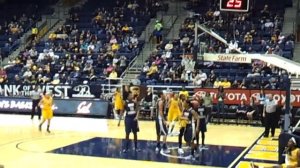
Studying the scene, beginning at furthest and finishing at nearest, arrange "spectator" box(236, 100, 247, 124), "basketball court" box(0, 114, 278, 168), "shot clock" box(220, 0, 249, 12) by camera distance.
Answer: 1. "spectator" box(236, 100, 247, 124)
2. "shot clock" box(220, 0, 249, 12)
3. "basketball court" box(0, 114, 278, 168)

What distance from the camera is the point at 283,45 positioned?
26469 millimetres

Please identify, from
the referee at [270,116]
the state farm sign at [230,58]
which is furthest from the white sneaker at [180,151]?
the state farm sign at [230,58]

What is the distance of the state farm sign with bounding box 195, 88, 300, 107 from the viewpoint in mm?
22250

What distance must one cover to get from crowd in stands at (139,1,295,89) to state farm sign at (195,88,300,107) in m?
0.54

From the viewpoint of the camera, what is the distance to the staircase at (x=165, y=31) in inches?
1145

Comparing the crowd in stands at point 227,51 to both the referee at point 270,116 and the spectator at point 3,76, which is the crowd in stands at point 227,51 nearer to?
the referee at point 270,116

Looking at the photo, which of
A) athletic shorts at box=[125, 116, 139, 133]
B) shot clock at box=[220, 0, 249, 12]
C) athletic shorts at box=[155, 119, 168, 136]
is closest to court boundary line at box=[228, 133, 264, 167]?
athletic shorts at box=[155, 119, 168, 136]

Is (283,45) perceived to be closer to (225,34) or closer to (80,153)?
(225,34)

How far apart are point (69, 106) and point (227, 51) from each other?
25.8ft

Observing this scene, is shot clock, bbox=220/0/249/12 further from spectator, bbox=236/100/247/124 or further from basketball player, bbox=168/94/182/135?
spectator, bbox=236/100/247/124

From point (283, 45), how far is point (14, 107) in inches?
538

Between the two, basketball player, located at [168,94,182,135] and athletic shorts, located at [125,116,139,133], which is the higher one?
basketball player, located at [168,94,182,135]

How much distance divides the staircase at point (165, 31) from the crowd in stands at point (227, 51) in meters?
0.95

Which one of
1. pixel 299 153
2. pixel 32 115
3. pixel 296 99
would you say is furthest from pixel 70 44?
pixel 299 153
